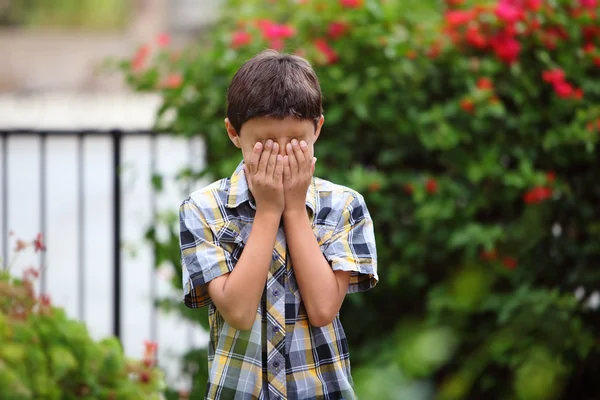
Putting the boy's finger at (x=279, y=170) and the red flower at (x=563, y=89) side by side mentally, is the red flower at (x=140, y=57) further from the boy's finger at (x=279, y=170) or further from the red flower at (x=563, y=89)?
the boy's finger at (x=279, y=170)

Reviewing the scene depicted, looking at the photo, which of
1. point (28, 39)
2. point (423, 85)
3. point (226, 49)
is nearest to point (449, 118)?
point (423, 85)

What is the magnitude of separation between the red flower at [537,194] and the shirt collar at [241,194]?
6.24ft

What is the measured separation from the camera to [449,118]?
3646 millimetres

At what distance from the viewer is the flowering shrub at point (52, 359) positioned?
1471mm

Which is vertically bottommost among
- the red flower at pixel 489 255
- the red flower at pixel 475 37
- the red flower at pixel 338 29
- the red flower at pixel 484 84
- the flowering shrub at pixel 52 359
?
the flowering shrub at pixel 52 359

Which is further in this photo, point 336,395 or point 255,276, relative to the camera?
point 336,395

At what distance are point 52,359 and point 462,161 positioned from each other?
8.04 ft

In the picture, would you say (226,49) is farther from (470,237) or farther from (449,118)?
(470,237)

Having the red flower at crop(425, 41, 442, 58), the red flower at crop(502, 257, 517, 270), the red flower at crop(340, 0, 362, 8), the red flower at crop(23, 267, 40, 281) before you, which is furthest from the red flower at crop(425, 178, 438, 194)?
the red flower at crop(23, 267, 40, 281)

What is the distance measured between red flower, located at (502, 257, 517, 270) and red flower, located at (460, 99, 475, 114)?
2.25 ft

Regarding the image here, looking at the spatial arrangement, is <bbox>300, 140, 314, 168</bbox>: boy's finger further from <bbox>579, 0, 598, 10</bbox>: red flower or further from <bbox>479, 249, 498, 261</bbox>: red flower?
<bbox>579, 0, 598, 10</bbox>: red flower

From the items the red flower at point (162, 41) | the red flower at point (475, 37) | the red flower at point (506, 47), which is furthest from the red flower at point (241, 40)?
the red flower at point (506, 47)

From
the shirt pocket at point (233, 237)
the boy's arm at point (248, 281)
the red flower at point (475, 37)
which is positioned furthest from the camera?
the red flower at point (475, 37)

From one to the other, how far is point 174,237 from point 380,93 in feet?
3.77
